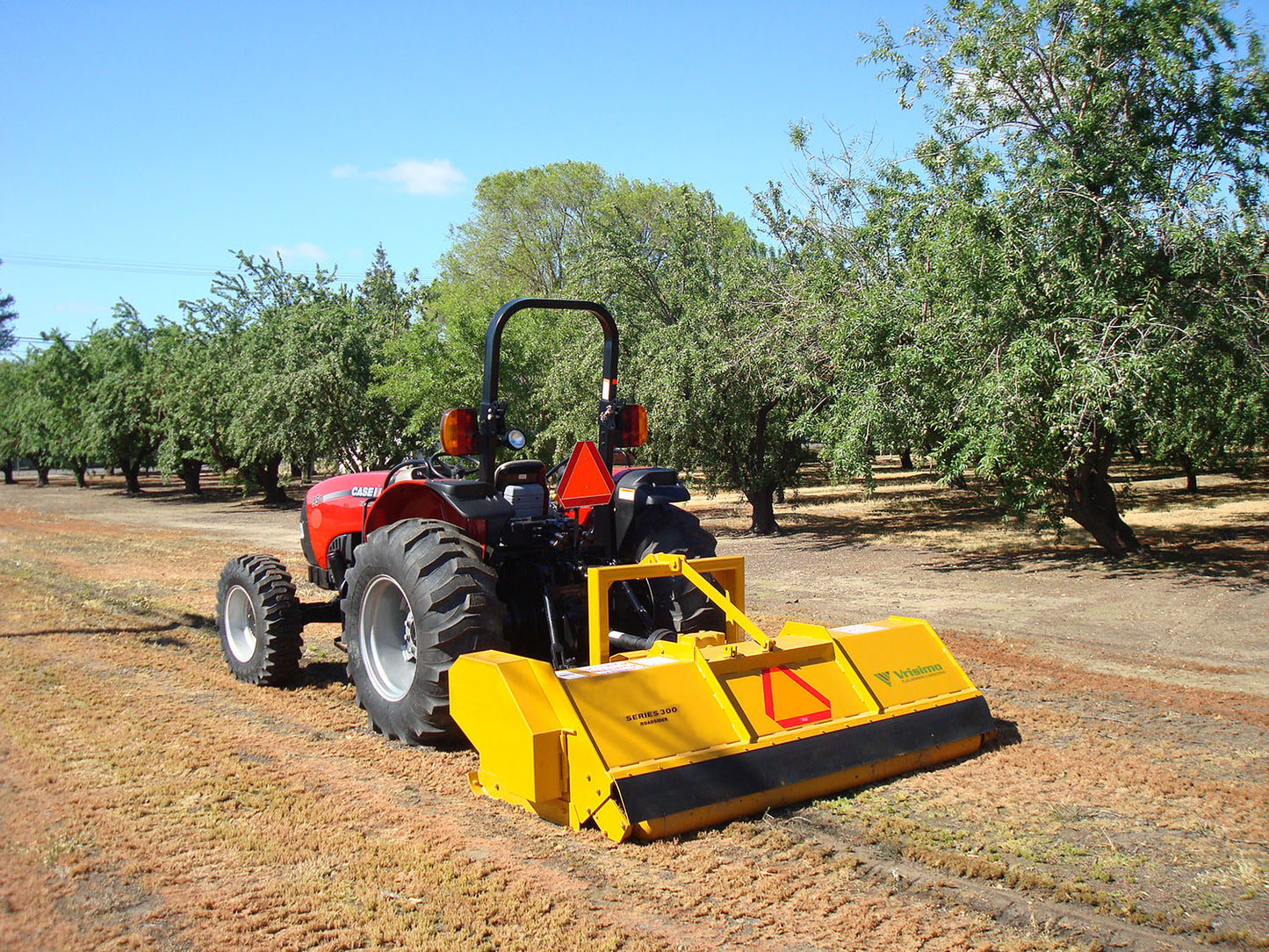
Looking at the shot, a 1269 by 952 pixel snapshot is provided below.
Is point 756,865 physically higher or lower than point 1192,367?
lower

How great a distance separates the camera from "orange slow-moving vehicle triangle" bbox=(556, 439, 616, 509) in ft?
18.9

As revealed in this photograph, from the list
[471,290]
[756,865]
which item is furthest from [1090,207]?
[471,290]

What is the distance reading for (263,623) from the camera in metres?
6.74

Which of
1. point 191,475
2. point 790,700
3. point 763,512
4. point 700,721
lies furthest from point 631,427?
point 191,475

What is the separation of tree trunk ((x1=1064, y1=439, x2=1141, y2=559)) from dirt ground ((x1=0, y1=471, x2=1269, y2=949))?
16.9 feet

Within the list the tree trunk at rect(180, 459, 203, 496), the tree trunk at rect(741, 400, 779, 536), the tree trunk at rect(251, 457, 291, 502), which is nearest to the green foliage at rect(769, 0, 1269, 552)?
the tree trunk at rect(741, 400, 779, 536)

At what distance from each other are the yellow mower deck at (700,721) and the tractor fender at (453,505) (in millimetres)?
769

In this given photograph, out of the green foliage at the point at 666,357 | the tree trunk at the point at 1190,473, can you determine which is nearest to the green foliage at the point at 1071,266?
the green foliage at the point at 666,357

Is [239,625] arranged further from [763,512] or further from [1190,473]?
[1190,473]

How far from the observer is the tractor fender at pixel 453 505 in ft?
17.5

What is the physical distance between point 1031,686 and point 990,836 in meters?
2.93

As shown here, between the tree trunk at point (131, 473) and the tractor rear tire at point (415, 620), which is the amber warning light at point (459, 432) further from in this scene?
the tree trunk at point (131, 473)

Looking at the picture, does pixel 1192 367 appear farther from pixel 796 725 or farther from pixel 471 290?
pixel 471 290

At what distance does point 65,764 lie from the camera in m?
5.02
